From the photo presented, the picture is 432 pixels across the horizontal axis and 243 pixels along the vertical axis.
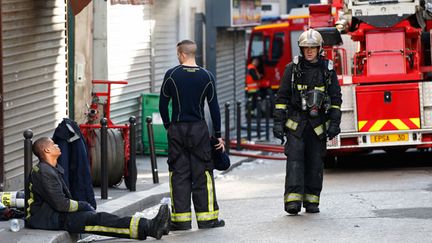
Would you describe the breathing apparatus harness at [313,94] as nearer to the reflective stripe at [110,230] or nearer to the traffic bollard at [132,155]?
the traffic bollard at [132,155]

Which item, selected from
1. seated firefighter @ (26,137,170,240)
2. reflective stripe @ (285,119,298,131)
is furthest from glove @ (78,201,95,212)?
reflective stripe @ (285,119,298,131)

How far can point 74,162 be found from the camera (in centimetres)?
1132

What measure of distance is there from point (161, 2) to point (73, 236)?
12.4 metres

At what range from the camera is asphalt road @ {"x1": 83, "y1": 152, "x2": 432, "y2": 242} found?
34.8 ft

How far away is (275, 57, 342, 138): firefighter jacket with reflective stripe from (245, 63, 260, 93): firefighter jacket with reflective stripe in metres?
20.8

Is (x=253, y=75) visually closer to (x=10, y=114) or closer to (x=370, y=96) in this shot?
(x=370, y=96)

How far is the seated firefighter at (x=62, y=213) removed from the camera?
10.2 meters

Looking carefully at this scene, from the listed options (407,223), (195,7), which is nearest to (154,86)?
(195,7)

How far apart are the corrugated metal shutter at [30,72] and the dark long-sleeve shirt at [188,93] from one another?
3247mm

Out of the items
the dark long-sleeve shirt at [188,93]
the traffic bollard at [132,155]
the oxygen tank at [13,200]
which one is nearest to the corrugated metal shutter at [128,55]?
the traffic bollard at [132,155]

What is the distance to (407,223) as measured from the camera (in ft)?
36.3

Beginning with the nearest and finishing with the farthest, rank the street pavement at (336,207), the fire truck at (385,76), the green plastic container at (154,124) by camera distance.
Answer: the street pavement at (336,207), the fire truck at (385,76), the green plastic container at (154,124)

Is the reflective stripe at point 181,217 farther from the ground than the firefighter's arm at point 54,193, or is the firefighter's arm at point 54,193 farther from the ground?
the firefighter's arm at point 54,193

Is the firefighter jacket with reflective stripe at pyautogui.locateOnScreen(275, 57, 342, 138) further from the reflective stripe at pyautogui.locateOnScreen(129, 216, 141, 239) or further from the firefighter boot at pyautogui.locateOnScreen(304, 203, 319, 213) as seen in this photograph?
the reflective stripe at pyautogui.locateOnScreen(129, 216, 141, 239)
